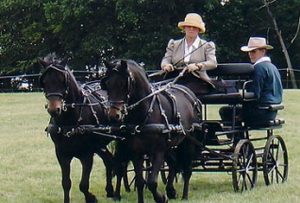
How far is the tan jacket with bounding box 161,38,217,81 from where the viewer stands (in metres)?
10.3

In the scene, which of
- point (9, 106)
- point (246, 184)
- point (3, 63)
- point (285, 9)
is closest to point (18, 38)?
point (3, 63)

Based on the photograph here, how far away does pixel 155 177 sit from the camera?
347 inches

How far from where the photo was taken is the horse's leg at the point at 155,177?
880 centimetres

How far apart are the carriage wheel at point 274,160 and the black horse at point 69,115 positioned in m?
2.56

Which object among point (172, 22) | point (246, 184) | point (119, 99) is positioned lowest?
point (246, 184)

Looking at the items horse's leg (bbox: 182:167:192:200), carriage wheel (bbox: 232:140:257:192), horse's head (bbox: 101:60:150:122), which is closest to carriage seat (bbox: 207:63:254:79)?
carriage wheel (bbox: 232:140:257:192)

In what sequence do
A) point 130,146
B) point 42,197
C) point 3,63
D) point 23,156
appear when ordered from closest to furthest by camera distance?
point 130,146
point 42,197
point 23,156
point 3,63

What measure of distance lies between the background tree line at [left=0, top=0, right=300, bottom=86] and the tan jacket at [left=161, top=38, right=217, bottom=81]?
32874 millimetres

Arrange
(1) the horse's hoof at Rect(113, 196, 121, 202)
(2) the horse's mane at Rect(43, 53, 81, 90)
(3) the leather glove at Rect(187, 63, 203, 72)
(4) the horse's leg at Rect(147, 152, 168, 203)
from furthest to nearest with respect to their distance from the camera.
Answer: (3) the leather glove at Rect(187, 63, 203, 72)
(1) the horse's hoof at Rect(113, 196, 121, 202)
(4) the horse's leg at Rect(147, 152, 168, 203)
(2) the horse's mane at Rect(43, 53, 81, 90)

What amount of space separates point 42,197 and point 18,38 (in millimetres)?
42071

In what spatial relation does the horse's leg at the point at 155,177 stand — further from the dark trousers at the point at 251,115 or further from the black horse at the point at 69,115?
the dark trousers at the point at 251,115

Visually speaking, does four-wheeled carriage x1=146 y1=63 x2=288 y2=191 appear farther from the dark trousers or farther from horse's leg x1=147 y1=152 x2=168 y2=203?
horse's leg x1=147 y1=152 x2=168 y2=203

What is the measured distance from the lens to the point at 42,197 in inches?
404

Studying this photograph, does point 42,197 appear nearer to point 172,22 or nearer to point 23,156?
point 23,156
